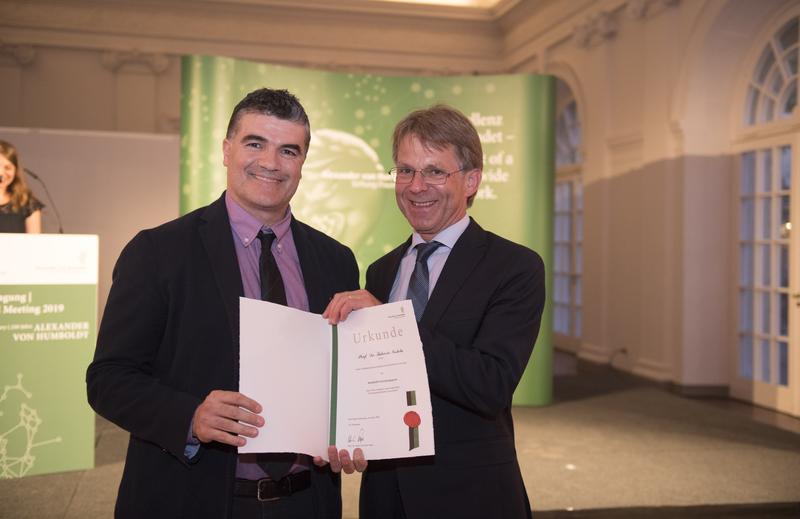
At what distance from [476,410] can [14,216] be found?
421cm

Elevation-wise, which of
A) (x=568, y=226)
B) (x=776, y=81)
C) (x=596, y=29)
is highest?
(x=596, y=29)

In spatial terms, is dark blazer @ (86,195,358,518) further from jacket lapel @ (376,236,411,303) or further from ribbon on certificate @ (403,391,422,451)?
jacket lapel @ (376,236,411,303)

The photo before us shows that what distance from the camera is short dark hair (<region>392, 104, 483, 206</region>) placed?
6.00 feet

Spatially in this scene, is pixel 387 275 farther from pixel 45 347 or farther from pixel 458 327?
pixel 45 347

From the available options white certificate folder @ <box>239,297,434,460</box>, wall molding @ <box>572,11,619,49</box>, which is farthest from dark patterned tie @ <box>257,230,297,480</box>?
wall molding @ <box>572,11,619,49</box>

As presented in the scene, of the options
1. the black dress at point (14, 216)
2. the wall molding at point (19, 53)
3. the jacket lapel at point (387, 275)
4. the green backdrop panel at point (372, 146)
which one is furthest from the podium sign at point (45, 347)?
the wall molding at point (19, 53)

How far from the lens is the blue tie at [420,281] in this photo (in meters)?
1.81

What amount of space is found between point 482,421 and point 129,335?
777mm

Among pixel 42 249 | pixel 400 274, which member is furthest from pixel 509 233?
pixel 400 274

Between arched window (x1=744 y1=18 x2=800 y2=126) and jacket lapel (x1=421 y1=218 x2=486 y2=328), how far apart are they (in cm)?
548

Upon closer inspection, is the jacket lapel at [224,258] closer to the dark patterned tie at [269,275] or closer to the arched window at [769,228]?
the dark patterned tie at [269,275]

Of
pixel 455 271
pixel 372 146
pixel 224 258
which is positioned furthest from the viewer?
pixel 372 146

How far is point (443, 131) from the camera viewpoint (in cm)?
183

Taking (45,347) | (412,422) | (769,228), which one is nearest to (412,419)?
(412,422)
